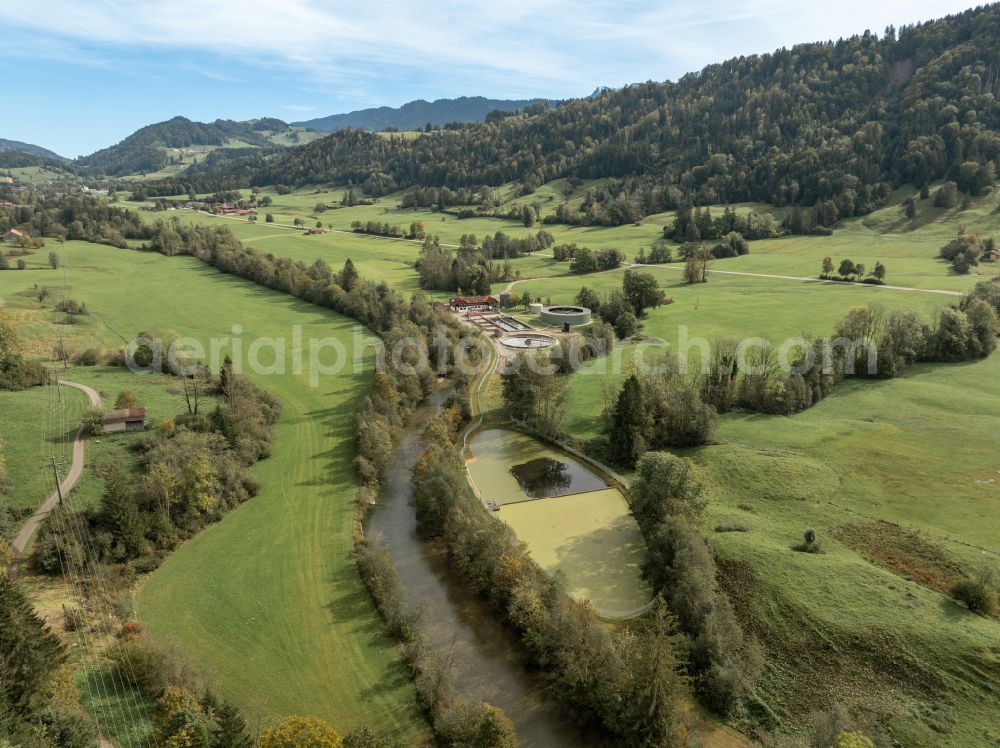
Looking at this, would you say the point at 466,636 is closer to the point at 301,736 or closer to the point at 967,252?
the point at 301,736

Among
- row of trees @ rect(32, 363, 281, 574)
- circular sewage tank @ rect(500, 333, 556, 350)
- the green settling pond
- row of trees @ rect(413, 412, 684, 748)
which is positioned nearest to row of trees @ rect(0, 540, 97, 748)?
row of trees @ rect(32, 363, 281, 574)

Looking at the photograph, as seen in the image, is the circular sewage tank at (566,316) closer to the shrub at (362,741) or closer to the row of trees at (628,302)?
the row of trees at (628,302)

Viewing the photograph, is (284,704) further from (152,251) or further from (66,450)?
(152,251)

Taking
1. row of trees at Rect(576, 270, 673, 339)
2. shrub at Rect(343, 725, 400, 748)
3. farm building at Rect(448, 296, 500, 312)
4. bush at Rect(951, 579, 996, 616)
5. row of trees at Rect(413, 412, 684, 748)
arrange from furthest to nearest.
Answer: farm building at Rect(448, 296, 500, 312)
row of trees at Rect(576, 270, 673, 339)
bush at Rect(951, 579, 996, 616)
row of trees at Rect(413, 412, 684, 748)
shrub at Rect(343, 725, 400, 748)

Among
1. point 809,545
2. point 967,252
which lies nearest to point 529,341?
point 809,545

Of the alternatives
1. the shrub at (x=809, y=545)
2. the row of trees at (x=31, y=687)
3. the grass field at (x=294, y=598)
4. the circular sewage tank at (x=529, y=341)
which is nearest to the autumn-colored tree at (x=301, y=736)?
the grass field at (x=294, y=598)

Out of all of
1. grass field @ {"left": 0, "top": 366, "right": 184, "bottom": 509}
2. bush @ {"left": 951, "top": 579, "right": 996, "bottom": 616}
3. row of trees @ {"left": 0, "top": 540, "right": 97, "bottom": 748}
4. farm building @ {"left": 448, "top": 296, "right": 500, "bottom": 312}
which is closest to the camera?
row of trees @ {"left": 0, "top": 540, "right": 97, "bottom": 748}


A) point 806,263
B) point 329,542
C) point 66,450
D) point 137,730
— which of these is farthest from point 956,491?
point 806,263

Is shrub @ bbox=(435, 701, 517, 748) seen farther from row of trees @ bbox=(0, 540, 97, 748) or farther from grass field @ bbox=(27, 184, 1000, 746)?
row of trees @ bbox=(0, 540, 97, 748)
